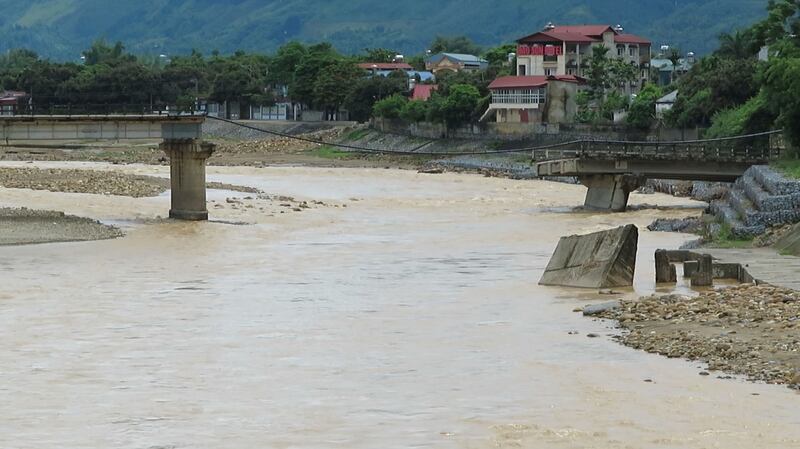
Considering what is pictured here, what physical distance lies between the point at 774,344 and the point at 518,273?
1547cm

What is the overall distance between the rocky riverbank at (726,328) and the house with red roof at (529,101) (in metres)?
101

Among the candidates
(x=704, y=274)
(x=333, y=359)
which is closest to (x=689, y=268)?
(x=704, y=274)

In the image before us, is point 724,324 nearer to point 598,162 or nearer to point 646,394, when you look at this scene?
point 646,394

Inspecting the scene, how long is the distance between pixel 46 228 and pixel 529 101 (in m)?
84.0

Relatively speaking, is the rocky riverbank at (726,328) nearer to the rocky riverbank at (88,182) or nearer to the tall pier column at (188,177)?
the tall pier column at (188,177)

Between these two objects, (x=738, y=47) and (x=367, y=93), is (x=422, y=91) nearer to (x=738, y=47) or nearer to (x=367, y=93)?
(x=367, y=93)

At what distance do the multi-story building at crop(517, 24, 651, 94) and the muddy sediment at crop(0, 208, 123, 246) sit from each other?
339 feet

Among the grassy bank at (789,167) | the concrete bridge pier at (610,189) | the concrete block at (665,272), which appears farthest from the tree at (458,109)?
the concrete block at (665,272)

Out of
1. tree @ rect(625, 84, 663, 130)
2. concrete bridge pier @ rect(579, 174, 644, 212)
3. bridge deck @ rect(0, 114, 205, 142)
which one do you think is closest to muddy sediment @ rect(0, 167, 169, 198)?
bridge deck @ rect(0, 114, 205, 142)

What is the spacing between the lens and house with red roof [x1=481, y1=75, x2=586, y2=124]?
132 metres

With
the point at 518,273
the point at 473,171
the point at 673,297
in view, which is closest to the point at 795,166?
the point at 518,273

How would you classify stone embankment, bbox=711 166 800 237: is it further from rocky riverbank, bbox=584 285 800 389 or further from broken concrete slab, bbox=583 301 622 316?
broken concrete slab, bbox=583 301 622 316

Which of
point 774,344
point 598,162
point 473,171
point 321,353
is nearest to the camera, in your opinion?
point 774,344

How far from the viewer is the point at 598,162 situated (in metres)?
67.1
